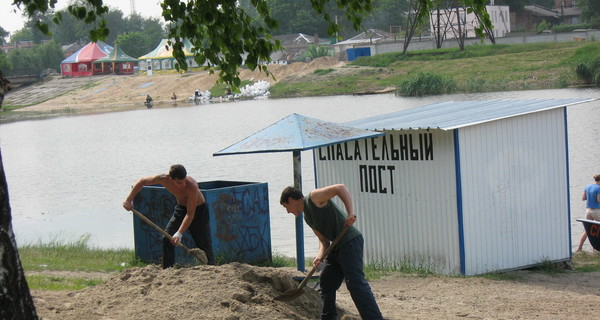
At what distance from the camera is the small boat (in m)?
14.9

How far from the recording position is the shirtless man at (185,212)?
417 inches

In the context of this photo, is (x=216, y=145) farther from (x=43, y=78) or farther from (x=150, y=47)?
(x=150, y=47)

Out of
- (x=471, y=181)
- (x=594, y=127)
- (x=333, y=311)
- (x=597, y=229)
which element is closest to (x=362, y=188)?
(x=471, y=181)

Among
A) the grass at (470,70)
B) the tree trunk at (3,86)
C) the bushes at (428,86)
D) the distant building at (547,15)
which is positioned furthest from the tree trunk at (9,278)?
the distant building at (547,15)

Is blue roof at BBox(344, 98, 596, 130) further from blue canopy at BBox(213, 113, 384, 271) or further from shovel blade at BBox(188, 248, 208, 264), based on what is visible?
shovel blade at BBox(188, 248, 208, 264)

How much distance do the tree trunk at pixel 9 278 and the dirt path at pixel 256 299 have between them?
1949 millimetres

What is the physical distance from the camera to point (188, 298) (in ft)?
26.5

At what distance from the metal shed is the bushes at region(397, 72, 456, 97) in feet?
135

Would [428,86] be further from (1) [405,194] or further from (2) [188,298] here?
(2) [188,298]

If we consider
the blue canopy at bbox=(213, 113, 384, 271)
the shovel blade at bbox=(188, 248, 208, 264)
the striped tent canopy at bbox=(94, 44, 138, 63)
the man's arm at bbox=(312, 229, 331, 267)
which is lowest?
the shovel blade at bbox=(188, 248, 208, 264)

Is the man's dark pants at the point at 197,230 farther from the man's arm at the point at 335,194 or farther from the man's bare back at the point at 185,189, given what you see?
the man's arm at the point at 335,194

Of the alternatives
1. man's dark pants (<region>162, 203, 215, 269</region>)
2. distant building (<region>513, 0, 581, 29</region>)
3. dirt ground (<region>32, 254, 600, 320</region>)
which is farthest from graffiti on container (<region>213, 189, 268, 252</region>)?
distant building (<region>513, 0, 581, 29</region>)

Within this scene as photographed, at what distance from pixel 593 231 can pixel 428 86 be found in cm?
4082

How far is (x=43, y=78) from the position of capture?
361 feet
